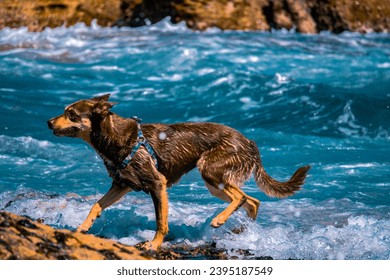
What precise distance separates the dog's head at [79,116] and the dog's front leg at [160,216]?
0.76 meters

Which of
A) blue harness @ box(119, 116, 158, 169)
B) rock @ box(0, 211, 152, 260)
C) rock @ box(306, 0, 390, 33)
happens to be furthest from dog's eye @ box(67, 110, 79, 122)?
rock @ box(306, 0, 390, 33)

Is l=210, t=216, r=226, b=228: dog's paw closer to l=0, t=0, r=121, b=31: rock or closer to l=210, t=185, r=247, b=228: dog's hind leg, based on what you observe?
l=210, t=185, r=247, b=228: dog's hind leg

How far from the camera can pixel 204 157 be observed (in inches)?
285

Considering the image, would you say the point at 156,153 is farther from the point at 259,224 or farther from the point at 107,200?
the point at 259,224

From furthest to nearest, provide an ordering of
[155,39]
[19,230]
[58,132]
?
1. [155,39]
2. [58,132]
3. [19,230]

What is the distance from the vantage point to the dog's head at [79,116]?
6848mm

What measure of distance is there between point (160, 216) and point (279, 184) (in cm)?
131

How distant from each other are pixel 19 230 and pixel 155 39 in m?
13.6

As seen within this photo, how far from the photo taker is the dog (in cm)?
693

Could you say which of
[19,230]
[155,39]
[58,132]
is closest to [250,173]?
[58,132]

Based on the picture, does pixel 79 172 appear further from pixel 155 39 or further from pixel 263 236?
pixel 155 39
